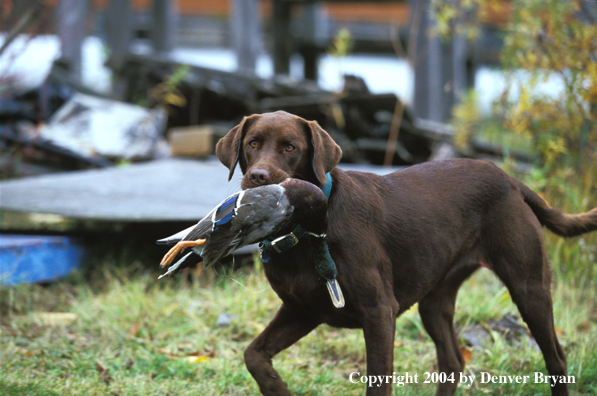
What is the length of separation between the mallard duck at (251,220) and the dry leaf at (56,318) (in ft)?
6.63

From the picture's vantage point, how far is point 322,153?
8.78 feet

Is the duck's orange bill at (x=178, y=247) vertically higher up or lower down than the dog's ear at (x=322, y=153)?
lower down

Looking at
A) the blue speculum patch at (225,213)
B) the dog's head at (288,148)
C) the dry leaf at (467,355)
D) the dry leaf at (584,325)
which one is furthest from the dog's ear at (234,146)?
the dry leaf at (584,325)

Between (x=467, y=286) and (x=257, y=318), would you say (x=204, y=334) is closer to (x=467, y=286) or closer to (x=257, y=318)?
(x=257, y=318)

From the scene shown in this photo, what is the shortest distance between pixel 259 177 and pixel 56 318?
2.40 metres

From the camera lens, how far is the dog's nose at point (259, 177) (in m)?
2.44

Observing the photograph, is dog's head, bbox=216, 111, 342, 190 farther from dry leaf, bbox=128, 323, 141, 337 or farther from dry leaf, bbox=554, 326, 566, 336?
dry leaf, bbox=554, 326, 566, 336

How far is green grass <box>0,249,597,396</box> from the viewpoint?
3.22m

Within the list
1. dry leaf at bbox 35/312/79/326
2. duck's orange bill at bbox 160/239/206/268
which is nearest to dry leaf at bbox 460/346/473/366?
duck's orange bill at bbox 160/239/206/268

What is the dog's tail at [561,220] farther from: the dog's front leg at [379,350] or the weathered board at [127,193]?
the weathered board at [127,193]

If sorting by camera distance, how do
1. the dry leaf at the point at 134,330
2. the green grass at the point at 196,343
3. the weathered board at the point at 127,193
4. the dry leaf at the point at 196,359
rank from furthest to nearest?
the weathered board at the point at 127,193 → the dry leaf at the point at 134,330 → the dry leaf at the point at 196,359 → the green grass at the point at 196,343

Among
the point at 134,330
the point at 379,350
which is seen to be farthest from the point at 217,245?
the point at 134,330

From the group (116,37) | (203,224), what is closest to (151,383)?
(203,224)

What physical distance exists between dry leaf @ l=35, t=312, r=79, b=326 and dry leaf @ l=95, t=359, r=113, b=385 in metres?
0.77
